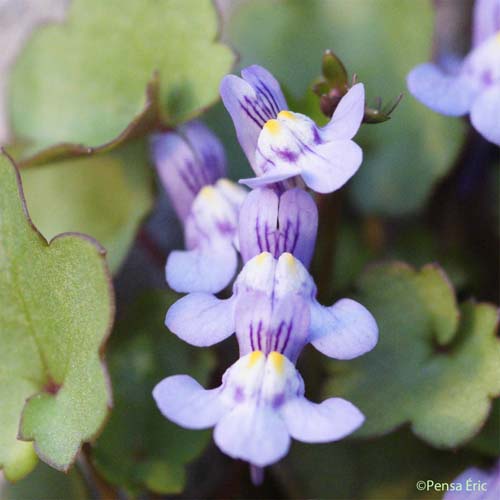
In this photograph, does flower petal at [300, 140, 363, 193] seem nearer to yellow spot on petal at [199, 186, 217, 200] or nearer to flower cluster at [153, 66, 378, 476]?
flower cluster at [153, 66, 378, 476]

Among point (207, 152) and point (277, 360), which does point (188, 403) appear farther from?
point (207, 152)

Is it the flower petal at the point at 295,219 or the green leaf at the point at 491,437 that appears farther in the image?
the green leaf at the point at 491,437

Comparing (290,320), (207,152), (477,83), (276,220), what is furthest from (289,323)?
(477,83)

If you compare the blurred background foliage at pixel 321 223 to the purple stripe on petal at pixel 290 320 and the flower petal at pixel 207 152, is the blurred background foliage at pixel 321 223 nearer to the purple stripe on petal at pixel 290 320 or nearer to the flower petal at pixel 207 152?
the flower petal at pixel 207 152

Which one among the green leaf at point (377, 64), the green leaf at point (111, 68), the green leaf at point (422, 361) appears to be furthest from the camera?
the green leaf at point (377, 64)

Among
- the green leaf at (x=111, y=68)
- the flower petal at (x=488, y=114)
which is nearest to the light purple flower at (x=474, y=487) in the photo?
the flower petal at (x=488, y=114)

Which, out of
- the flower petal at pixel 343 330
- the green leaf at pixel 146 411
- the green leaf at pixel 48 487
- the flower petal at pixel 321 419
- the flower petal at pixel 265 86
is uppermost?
the flower petal at pixel 265 86
